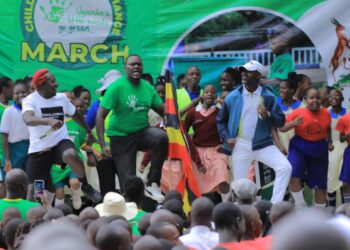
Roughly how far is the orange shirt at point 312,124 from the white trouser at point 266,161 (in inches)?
19.8

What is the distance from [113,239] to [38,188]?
16.9 ft

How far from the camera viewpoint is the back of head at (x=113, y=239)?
4289 millimetres

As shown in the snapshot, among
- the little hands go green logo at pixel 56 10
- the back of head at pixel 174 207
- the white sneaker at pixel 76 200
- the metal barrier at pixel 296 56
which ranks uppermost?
the little hands go green logo at pixel 56 10

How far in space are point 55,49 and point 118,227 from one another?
7682mm

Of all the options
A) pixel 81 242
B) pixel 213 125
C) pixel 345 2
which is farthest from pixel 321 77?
pixel 81 242

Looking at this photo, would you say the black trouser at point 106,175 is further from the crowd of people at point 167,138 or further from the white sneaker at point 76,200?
the white sneaker at point 76,200

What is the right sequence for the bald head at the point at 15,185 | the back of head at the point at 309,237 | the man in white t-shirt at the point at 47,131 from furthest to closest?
1. the man in white t-shirt at the point at 47,131
2. the bald head at the point at 15,185
3. the back of head at the point at 309,237

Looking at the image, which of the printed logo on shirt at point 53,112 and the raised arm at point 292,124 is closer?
the printed logo on shirt at point 53,112

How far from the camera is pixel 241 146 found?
31.5ft

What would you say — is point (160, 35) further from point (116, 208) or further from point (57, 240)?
point (57, 240)

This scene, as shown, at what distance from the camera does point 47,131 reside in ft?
30.2

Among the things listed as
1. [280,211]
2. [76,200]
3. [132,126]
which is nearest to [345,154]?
[132,126]

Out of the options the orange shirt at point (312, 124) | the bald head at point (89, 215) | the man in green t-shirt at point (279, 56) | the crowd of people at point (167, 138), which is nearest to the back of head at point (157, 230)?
the bald head at point (89, 215)

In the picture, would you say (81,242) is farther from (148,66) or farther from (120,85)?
(148,66)
